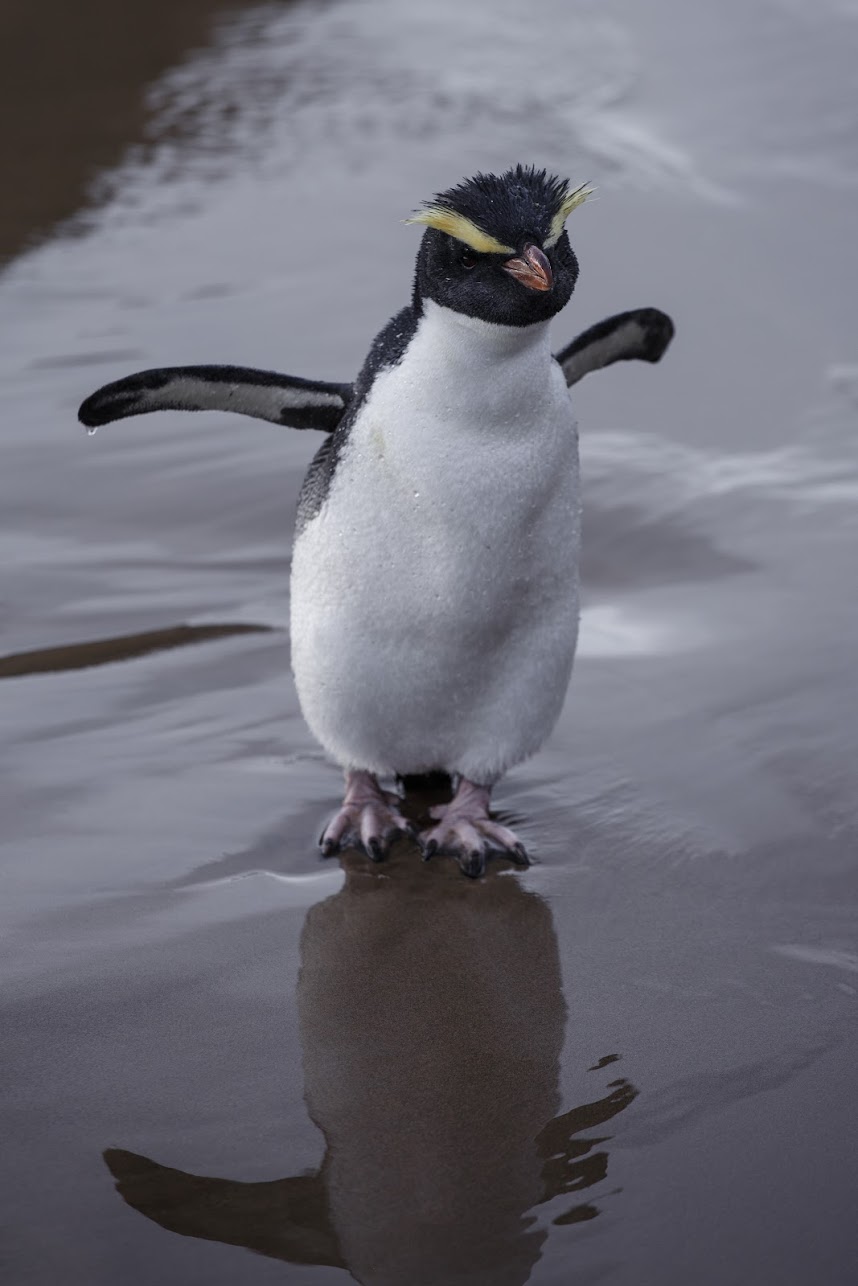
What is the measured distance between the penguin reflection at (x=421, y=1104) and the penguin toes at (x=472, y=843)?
0.04 metres

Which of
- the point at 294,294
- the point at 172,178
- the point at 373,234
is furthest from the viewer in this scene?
the point at 172,178

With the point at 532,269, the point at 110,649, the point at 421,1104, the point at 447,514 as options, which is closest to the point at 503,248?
the point at 532,269

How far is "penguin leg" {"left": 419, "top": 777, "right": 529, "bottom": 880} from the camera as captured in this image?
9.29 feet

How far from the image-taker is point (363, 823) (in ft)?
9.52

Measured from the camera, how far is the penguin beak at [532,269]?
2.37m

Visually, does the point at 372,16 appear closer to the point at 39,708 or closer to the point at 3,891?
the point at 39,708

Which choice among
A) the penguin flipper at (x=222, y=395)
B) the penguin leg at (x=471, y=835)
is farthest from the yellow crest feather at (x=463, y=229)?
the penguin leg at (x=471, y=835)

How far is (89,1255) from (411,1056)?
58 centimetres

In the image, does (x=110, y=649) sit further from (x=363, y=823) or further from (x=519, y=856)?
(x=519, y=856)

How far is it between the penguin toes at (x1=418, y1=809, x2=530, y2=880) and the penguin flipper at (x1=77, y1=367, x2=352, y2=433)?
761 mm

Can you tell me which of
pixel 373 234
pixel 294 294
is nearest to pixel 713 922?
pixel 294 294

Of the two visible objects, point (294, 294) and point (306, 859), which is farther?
point (294, 294)

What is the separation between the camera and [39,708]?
132 inches

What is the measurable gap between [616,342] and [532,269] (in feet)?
2.56
